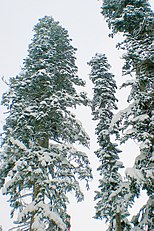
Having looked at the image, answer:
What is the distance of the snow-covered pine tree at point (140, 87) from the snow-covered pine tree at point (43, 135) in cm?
325

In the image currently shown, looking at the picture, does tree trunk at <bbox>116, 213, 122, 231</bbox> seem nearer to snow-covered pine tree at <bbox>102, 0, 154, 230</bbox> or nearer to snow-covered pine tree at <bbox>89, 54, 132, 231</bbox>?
snow-covered pine tree at <bbox>89, 54, 132, 231</bbox>

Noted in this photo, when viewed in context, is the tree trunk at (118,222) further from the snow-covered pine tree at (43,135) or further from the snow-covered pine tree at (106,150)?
the snow-covered pine tree at (43,135)

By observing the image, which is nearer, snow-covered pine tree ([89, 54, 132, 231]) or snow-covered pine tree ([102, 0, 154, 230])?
snow-covered pine tree ([102, 0, 154, 230])

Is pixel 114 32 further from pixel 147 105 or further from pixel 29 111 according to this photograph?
pixel 29 111

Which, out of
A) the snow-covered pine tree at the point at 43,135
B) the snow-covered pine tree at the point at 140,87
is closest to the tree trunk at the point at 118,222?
the snow-covered pine tree at the point at 43,135

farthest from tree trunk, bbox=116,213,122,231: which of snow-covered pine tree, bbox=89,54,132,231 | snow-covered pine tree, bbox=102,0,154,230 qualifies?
snow-covered pine tree, bbox=102,0,154,230

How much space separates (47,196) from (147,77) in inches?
279

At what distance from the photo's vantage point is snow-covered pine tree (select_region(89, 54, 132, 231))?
16.0 m

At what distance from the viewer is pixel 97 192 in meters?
18.1

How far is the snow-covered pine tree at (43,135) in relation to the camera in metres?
10.4

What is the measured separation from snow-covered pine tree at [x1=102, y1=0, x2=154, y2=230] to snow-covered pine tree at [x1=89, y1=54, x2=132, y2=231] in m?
3.96

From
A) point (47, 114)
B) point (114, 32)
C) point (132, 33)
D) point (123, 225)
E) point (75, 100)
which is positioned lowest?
point (123, 225)

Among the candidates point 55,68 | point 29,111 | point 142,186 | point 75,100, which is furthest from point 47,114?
point 142,186

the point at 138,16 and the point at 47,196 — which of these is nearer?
the point at 47,196
